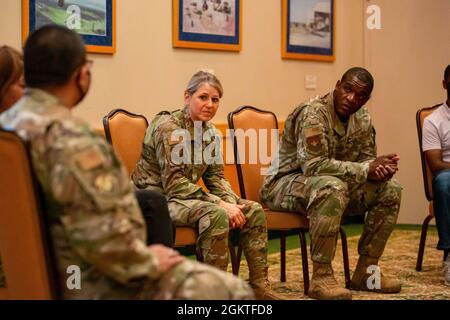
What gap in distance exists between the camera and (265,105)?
616 centimetres

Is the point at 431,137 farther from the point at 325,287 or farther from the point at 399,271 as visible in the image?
the point at 325,287

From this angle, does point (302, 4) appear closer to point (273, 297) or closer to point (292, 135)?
point (292, 135)

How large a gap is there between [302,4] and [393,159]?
2.84 metres

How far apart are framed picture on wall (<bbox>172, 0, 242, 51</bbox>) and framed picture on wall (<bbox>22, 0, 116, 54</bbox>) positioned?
1.93 feet

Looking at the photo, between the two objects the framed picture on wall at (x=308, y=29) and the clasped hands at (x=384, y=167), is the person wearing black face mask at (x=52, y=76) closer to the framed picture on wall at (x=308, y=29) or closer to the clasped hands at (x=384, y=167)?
the clasped hands at (x=384, y=167)

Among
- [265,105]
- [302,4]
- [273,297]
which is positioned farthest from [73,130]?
[302,4]

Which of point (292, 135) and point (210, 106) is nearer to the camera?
point (210, 106)

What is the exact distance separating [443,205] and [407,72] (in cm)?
289

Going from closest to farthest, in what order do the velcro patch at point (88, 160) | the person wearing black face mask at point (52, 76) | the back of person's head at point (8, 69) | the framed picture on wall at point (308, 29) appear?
the velcro patch at point (88, 160) < the person wearing black face mask at point (52, 76) < the back of person's head at point (8, 69) < the framed picture on wall at point (308, 29)

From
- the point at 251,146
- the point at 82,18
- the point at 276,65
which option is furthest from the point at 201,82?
the point at 276,65

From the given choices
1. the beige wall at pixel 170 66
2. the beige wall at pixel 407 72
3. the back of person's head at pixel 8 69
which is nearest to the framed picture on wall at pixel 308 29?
the beige wall at pixel 170 66

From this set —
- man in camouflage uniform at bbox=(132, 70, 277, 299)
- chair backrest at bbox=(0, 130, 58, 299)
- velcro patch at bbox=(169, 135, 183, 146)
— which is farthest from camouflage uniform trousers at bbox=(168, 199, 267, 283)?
chair backrest at bbox=(0, 130, 58, 299)

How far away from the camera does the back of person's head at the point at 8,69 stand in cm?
256

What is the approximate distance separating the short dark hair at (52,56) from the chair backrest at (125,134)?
2.04 metres
